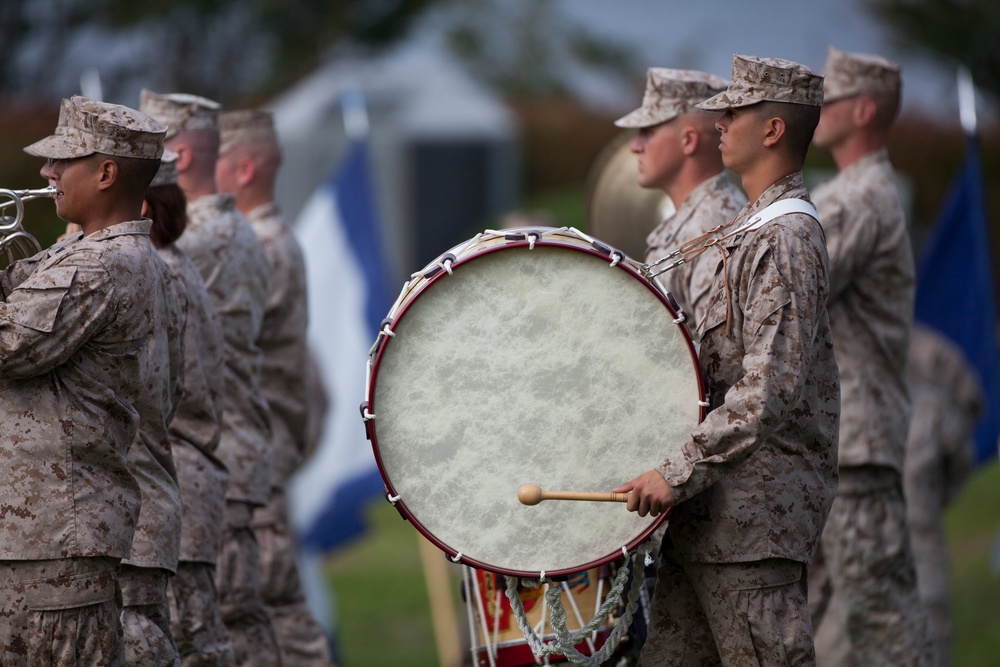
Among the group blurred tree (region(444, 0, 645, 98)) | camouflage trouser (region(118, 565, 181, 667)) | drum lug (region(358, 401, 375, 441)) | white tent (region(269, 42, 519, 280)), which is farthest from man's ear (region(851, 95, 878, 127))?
blurred tree (region(444, 0, 645, 98))

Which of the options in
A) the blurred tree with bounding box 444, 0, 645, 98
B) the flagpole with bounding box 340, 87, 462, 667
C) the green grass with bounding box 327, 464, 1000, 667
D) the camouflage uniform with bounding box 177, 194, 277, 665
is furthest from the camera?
the blurred tree with bounding box 444, 0, 645, 98

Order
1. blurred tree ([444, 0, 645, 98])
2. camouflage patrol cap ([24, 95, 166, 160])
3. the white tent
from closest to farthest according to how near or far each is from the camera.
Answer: camouflage patrol cap ([24, 95, 166, 160]), the white tent, blurred tree ([444, 0, 645, 98])

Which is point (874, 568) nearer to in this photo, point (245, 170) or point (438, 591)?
point (245, 170)

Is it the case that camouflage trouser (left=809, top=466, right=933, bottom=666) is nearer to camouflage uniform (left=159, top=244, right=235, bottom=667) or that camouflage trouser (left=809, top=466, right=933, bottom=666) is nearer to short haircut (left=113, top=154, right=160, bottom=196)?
camouflage uniform (left=159, top=244, right=235, bottom=667)

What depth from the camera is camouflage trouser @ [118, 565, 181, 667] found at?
170 inches

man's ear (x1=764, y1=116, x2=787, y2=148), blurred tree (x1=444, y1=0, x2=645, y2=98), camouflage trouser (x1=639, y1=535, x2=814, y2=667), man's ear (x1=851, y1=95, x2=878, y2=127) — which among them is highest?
blurred tree (x1=444, y1=0, x2=645, y2=98)

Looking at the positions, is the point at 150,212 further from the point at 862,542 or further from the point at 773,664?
the point at 862,542

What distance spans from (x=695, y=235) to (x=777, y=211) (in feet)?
2.95

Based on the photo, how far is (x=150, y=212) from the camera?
15.8 ft

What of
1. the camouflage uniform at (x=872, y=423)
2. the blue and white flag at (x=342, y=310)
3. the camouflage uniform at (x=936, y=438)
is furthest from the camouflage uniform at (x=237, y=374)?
the camouflage uniform at (x=936, y=438)

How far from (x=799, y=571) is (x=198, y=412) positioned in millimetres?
2010

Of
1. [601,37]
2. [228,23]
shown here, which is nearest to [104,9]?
[228,23]

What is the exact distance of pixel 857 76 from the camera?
5816 millimetres

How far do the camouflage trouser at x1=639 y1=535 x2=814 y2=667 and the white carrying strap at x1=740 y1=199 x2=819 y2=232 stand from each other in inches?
35.5
